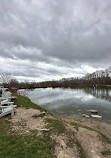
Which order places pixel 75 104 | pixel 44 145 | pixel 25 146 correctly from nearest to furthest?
1. pixel 25 146
2. pixel 44 145
3. pixel 75 104

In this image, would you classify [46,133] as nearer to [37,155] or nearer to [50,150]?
[50,150]

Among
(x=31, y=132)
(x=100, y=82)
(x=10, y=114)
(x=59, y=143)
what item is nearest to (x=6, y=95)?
(x=10, y=114)

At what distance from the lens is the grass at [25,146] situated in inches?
111

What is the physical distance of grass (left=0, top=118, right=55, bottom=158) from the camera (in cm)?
281

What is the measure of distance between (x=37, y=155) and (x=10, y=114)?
4576 mm

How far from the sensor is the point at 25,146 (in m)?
3.15

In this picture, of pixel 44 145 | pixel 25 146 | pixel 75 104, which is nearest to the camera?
pixel 25 146

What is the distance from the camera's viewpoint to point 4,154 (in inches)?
109

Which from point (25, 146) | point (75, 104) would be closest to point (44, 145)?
point (25, 146)

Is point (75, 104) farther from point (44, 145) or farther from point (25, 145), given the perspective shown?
point (25, 145)

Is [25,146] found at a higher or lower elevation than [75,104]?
higher

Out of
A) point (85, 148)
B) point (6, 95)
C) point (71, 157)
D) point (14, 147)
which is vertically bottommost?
point (85, 148)

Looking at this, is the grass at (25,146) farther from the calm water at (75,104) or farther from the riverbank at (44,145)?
the calm water at (75,104)

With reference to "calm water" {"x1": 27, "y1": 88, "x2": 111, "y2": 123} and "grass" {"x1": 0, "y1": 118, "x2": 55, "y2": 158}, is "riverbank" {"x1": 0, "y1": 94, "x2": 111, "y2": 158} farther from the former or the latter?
"calm water" {"x1": 27, "y1": 88, "x2": 111, "y2": 123}
